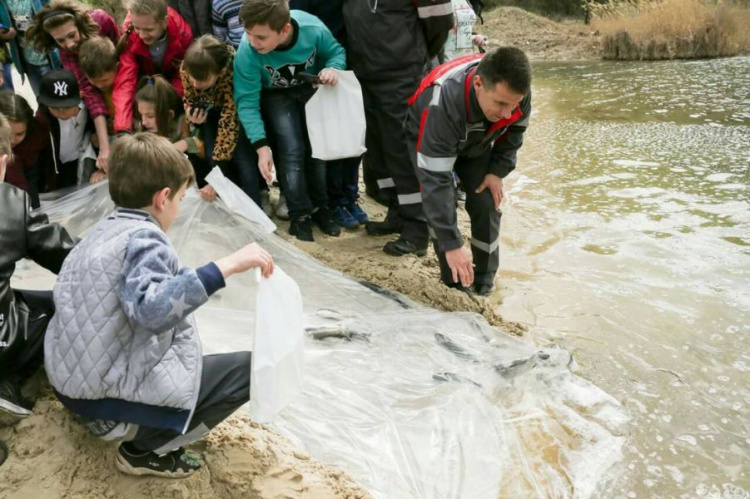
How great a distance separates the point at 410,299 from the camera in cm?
316

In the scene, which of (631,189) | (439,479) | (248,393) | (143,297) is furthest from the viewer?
(631,189)

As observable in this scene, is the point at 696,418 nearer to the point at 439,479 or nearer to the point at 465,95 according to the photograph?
the point at 439,479

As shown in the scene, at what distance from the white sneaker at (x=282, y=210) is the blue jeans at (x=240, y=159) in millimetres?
203

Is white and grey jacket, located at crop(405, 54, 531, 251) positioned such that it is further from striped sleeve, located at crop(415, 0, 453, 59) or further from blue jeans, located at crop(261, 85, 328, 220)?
blue jeans, located at crop(261, 85, 328, 220)

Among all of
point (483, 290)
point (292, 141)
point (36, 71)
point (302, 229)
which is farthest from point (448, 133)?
point (36, 71)

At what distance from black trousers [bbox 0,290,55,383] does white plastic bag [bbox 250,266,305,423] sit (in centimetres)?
74

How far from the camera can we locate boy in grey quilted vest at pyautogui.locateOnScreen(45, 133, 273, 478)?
1.62 metres

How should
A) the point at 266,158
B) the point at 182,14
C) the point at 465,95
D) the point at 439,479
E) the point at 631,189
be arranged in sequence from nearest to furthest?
the point at 439,479, the point at 465,95, the point at 266,158, the point at 182,14, the point at 631,189

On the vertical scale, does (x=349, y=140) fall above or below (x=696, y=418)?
above

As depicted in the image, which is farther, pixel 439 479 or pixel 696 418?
pixel 696 418

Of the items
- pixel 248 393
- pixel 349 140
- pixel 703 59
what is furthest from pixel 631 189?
pixel 703 59

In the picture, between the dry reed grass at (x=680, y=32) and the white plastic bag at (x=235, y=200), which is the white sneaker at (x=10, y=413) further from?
the dry reed grass at (x=680, y=32)

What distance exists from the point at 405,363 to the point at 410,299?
660 mm

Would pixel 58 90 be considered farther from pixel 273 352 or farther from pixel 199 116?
pixel 273 352
